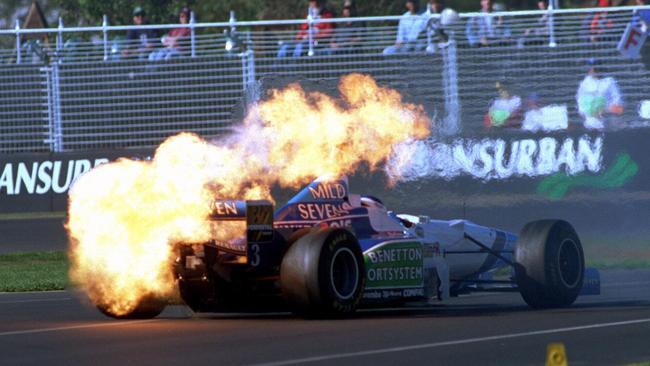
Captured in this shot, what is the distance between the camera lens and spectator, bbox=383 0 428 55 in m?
26.0

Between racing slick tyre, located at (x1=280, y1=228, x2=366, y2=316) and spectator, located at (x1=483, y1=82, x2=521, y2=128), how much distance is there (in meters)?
7.98

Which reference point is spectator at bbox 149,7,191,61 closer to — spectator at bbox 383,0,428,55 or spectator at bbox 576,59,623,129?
spectator at bbox 383,0,428,55

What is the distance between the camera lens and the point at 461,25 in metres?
26.1

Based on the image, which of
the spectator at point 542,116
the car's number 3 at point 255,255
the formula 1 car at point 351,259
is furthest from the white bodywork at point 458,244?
the spectator at point 542,116

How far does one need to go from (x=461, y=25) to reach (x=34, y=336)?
14978 mm

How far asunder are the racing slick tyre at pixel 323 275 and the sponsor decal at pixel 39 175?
1510 cm

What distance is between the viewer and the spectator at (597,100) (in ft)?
69.4

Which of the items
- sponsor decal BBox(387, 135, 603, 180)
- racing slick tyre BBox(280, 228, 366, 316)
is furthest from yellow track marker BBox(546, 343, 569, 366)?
sponsor decal BBox(387, 135, 603, 180)

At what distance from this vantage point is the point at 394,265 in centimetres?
1391

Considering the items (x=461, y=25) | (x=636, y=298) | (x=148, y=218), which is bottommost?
(x=636, y=298)

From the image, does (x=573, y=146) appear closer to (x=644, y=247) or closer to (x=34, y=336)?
(x=644, y=247)

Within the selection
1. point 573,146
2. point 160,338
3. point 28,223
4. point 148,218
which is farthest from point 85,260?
point 28,223

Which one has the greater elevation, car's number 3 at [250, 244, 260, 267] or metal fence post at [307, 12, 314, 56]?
metal fence post at [307, 12, 314, 56]

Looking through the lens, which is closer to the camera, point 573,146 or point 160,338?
point 160,338
